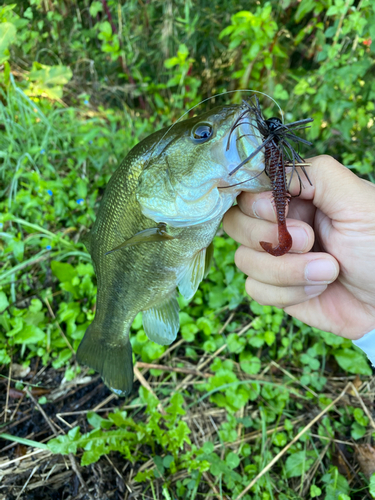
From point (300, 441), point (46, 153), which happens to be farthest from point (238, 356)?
point (46, 153)

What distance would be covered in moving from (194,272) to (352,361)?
128cm

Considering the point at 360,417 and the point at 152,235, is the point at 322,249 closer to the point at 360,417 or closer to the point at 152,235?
the point at 152,235

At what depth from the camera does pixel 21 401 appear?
1.83 m

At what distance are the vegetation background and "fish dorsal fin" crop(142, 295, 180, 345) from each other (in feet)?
1.23

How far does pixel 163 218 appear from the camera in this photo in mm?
1097

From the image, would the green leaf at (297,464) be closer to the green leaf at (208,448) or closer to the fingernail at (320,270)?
the green leaf at (208,448)

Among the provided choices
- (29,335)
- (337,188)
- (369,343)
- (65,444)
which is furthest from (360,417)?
(29,335)

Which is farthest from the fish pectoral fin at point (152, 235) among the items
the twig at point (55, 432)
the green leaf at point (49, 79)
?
the green leaf at point (49, 79)

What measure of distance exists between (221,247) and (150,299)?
0.98 meters

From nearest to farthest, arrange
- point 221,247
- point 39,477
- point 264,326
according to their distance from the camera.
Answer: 1. point 39,477
2. point 264,326
3. point 221,247

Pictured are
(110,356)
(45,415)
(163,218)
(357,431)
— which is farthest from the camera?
(45,415)

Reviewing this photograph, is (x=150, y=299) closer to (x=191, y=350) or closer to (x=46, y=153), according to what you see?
(x=191, y=350)

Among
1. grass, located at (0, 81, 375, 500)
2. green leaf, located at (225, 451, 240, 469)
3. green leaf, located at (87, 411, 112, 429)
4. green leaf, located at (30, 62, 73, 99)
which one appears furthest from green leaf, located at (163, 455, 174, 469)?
green leaf, located at (30, 62, 73, 99)

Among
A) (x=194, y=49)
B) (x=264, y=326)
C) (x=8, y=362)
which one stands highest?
(x=194, y=49)
